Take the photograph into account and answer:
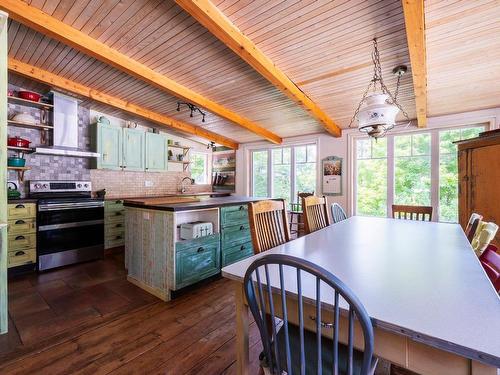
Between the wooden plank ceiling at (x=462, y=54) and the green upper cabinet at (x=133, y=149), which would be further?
the green upper cabinet at (x=133, y=149)

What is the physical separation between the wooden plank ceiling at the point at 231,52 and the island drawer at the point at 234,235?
81.1 inches

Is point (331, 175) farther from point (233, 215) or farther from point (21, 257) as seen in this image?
point (21, 257)

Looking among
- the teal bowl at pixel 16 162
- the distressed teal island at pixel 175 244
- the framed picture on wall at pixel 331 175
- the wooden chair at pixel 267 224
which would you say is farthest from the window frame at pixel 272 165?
the teal bowl at pixel 16 162

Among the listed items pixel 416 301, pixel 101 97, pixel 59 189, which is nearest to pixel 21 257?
pixel 59 189

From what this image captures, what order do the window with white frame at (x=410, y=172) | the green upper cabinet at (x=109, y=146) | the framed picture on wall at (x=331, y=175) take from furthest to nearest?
the framed picture on wall at (x=331, y=175)
the green upper cabinet at (x=109, y=146)
the window with white frame at (x=410, y=172)

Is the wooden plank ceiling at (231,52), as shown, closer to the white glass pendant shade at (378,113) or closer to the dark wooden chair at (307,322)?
the white glass pendant shade at (378,113)

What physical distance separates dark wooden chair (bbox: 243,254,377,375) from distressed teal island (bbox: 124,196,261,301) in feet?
5.12

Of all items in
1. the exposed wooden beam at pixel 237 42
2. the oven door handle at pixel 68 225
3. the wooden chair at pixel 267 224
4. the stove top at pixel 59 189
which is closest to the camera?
the wooden chair at pixel 267 224

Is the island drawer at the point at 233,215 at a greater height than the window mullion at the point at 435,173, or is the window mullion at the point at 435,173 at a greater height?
the window mullion at the point at 435,173

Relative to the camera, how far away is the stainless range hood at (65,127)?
3740 mm

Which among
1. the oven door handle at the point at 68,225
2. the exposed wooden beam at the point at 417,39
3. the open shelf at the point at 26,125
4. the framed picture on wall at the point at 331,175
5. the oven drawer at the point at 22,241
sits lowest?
the oven drawer at the point at 22,241

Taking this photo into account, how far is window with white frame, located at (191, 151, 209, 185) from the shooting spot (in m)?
6.55

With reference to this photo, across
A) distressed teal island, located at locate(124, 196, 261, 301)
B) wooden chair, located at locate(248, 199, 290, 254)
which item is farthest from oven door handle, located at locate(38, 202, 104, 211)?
wooden chair, located at locate(248, 199, 290, 254)

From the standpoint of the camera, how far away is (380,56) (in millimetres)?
2682
